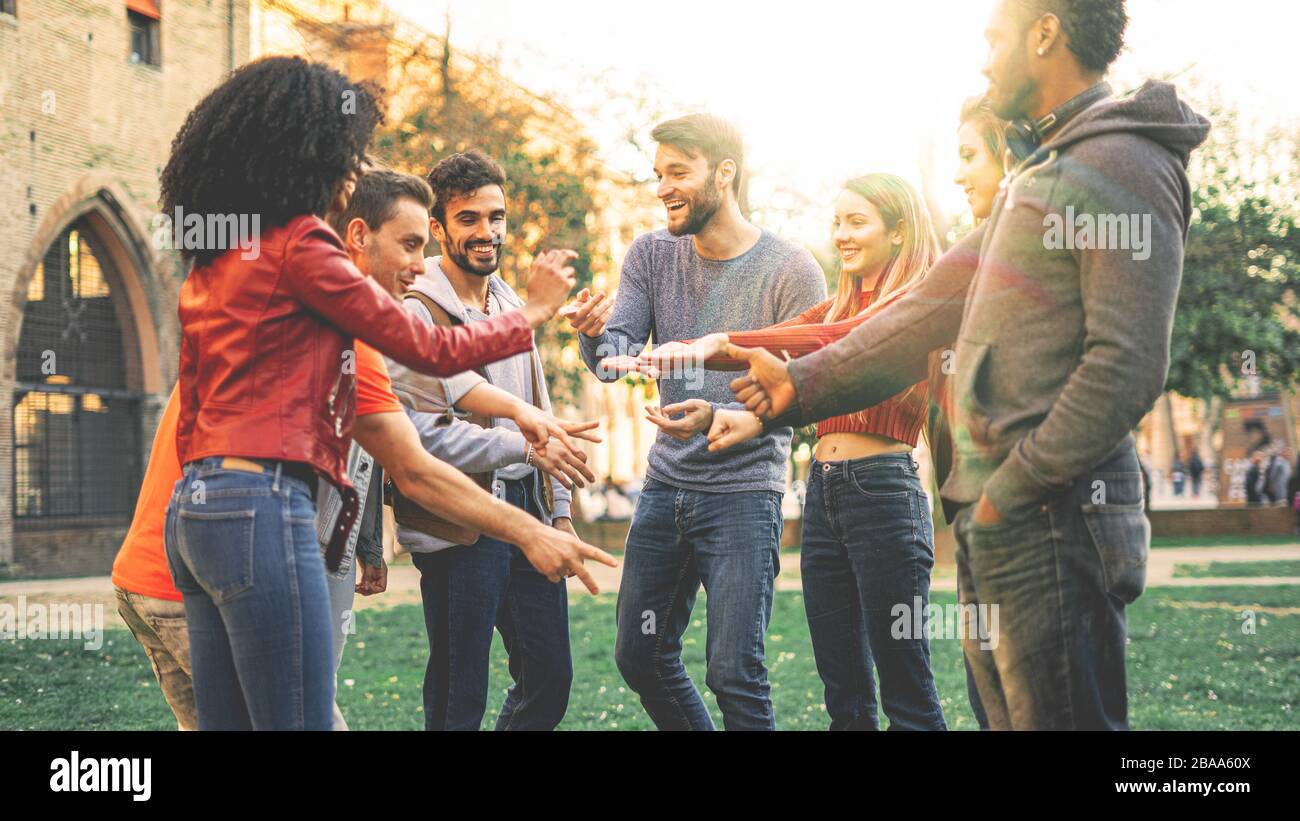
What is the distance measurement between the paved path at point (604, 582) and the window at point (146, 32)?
9.92m

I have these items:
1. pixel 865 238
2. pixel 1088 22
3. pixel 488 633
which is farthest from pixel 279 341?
pixel 865 238

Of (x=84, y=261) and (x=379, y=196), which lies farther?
(x=84, y=261)

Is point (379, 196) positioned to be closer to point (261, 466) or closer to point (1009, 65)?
point (261, 466)

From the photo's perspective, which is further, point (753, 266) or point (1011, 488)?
point (753, 266)

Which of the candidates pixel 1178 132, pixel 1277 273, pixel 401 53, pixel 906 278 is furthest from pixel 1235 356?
pixel 1178 132

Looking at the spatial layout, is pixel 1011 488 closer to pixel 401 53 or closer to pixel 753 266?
pixel 753 266

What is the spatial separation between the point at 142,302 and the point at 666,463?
70.3 feet

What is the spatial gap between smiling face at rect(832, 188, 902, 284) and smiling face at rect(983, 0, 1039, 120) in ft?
6.09

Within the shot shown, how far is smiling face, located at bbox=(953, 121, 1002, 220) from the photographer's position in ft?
15.5

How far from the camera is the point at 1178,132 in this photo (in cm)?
288

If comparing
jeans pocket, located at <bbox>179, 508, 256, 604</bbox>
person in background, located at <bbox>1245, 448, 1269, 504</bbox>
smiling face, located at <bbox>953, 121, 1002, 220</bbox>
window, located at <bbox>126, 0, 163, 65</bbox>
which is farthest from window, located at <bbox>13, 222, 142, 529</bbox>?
person in background, located at <bbox>1245, 448, 1269, 504</bbox>

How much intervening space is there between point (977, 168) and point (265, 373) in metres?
2.95

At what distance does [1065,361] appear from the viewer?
9.53 feet

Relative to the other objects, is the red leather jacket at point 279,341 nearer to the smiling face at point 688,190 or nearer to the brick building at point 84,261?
the smiling face at point 688,190
